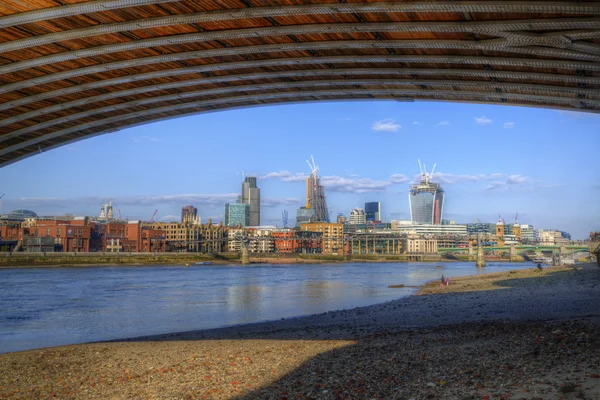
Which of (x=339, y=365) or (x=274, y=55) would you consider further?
(x=274, y=55)

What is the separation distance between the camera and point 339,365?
1262 centimetres

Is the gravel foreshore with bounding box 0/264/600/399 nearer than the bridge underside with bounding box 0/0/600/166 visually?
Yes

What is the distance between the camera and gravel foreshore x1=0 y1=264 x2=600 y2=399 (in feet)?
30.4

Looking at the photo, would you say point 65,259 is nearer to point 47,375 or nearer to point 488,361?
point 47,375

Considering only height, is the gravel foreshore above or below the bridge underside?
below

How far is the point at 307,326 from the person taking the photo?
2402 cm

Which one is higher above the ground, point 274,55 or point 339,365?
point 274,55

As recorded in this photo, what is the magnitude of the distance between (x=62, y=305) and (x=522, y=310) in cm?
3596

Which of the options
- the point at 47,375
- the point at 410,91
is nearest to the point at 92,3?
the point at 47,375

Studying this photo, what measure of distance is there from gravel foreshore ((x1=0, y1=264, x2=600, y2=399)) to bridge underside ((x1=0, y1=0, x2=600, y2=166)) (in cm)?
729

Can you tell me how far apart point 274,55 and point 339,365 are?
32.2 feet

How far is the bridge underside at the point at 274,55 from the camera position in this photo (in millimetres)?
11984

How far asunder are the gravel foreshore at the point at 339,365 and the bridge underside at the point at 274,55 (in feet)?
23.9

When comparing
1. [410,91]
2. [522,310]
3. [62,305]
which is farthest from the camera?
[62,305]
